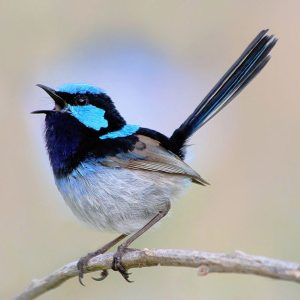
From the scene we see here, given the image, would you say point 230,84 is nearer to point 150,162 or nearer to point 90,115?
point 150,162

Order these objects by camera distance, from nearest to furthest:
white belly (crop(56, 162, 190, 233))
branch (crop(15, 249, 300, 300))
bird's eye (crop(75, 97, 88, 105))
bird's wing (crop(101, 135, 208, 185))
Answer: branch (crop(15, 249, 300, 300))
white belly (crop(56, 162, 190, 233))
bird's wing (crop(101, 135, 208, 185))
bird's eye (crop(75, 97, 88, 105))

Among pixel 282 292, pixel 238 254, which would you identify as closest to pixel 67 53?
pixel 282 292

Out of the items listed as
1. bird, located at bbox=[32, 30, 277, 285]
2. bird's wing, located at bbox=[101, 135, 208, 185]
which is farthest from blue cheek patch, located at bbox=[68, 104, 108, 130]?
bird's wing, located at bbox=[101, 135, 208, 185]

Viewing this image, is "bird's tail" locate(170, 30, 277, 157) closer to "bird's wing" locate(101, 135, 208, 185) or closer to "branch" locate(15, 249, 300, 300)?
"bird's wing" locate(101, 135, 208, 185)

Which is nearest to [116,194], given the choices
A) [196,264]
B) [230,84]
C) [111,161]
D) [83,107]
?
[111,161]

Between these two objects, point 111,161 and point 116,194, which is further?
point 111,161

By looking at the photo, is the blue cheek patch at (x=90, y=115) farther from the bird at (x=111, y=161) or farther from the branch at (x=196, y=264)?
the branch at (x=196, y=264)
